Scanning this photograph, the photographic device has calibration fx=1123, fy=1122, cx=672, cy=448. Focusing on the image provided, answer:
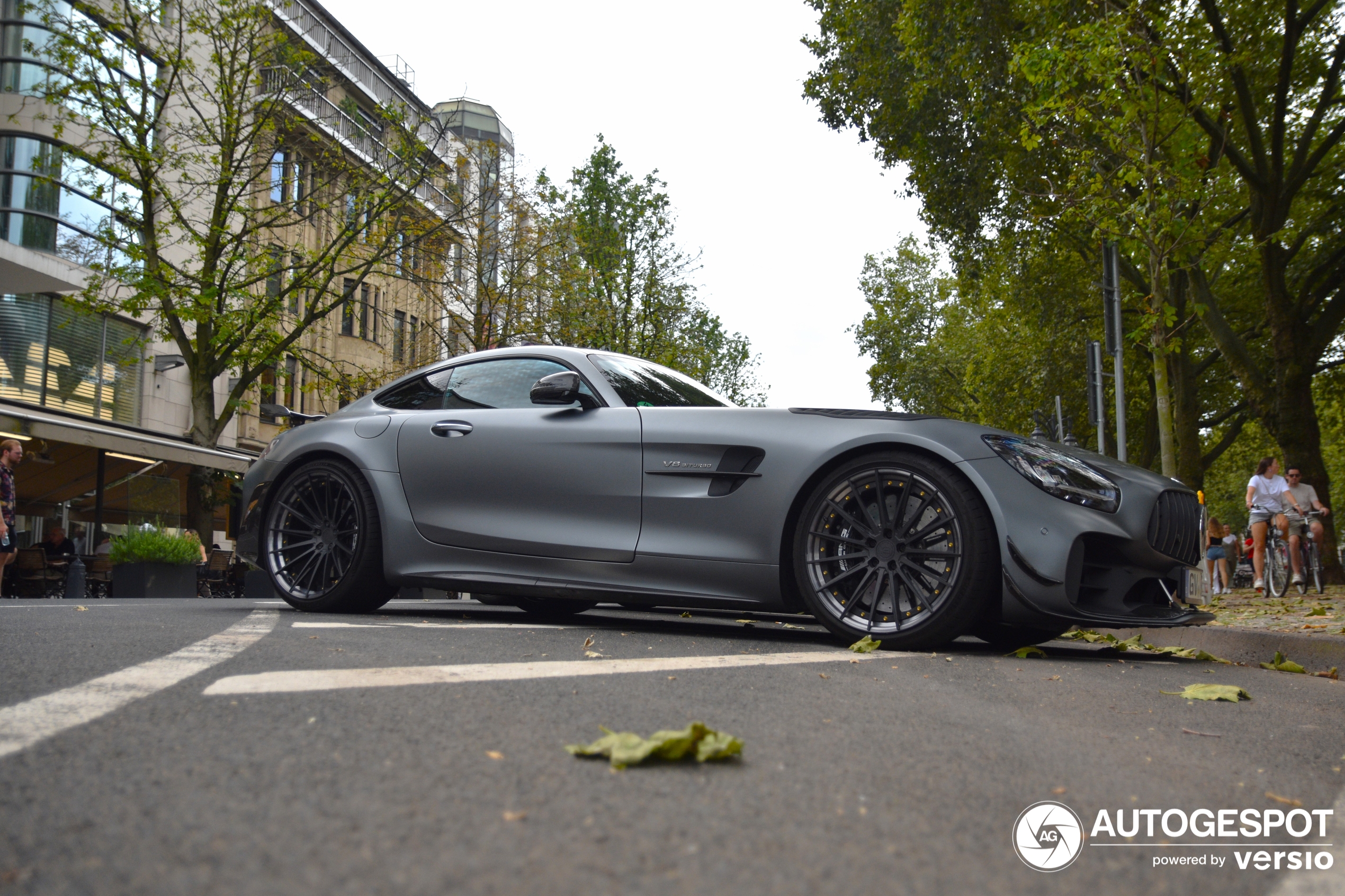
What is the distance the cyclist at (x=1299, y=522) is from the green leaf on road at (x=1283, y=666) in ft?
30.2

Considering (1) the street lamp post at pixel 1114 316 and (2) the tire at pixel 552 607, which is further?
(1) the street lamp post at pixel 1114 316

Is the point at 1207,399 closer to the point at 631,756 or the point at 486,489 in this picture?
the point at 486,489

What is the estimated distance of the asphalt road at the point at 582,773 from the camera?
1.61 metres

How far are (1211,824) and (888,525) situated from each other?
2.68 meters

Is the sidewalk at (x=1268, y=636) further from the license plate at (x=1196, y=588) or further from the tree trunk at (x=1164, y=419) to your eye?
the tree trunk at (x=1164, y=419)

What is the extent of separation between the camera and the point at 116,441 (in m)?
16.0

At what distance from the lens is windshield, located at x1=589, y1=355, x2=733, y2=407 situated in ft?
19.1

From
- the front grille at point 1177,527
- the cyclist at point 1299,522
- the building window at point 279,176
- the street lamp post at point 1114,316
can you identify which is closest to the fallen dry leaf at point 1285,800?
the front grille at point 1177,527

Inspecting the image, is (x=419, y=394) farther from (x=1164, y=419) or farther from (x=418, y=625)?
(x=1164, y=419)

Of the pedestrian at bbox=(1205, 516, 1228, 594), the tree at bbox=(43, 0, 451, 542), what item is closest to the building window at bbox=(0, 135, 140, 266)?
the tree at bbox=(43, 0, 451, 542)

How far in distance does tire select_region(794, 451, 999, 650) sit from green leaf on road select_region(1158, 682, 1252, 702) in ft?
2.68

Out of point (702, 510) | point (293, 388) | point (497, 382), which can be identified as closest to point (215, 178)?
point (293, 388)

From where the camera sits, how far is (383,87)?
4116cm

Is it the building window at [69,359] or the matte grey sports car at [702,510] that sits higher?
the building window at [69,359]
